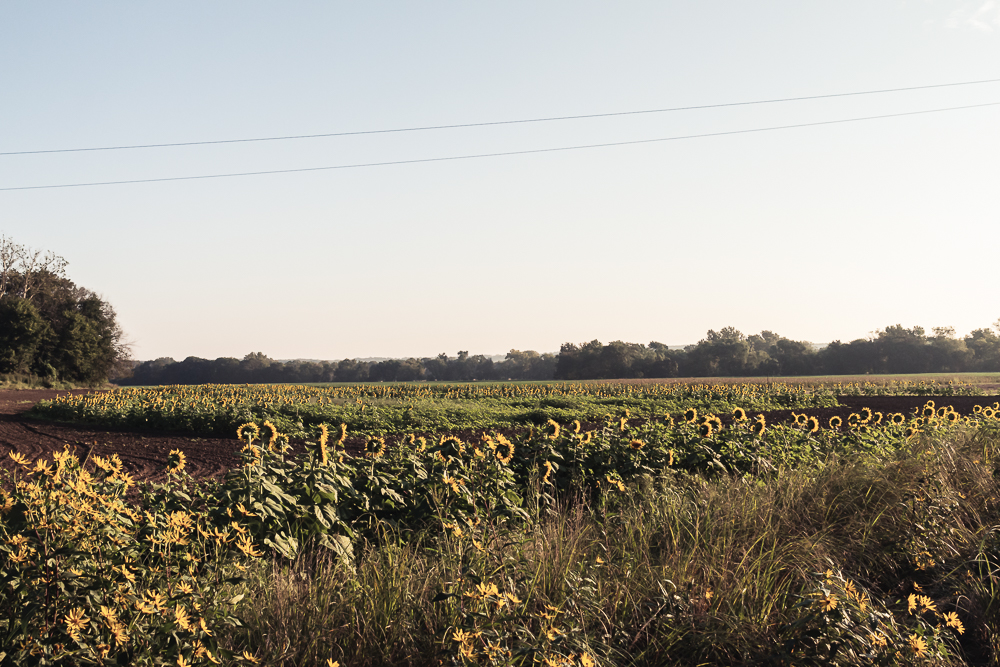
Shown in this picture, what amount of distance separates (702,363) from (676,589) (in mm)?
66032

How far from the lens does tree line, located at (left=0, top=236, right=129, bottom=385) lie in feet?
122

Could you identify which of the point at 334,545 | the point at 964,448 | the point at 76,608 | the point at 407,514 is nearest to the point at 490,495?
the point at 407,514

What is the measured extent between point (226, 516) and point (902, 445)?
6978 millimetres

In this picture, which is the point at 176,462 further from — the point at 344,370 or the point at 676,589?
the point at 344,370

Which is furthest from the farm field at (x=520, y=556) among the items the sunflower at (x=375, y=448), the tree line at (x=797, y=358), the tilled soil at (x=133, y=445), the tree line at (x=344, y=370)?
the tree line at (x=344, y=370)

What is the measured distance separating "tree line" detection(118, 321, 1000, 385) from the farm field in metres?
59.4

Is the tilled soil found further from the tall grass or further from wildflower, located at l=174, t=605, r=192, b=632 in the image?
wildflower, located at l=174, t=605, r=192, b=632

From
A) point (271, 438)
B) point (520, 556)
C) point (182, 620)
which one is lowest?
point (520, 556)

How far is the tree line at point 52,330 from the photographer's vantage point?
37.1 m

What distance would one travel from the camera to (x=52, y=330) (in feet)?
129

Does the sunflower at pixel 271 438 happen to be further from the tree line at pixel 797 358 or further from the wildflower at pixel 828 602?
the tree line at pixel 797 358

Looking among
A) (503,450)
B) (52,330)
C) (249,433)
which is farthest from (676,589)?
(52,330)

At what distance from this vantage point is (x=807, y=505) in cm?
475

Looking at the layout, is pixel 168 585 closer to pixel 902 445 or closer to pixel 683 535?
pixel 683 535
